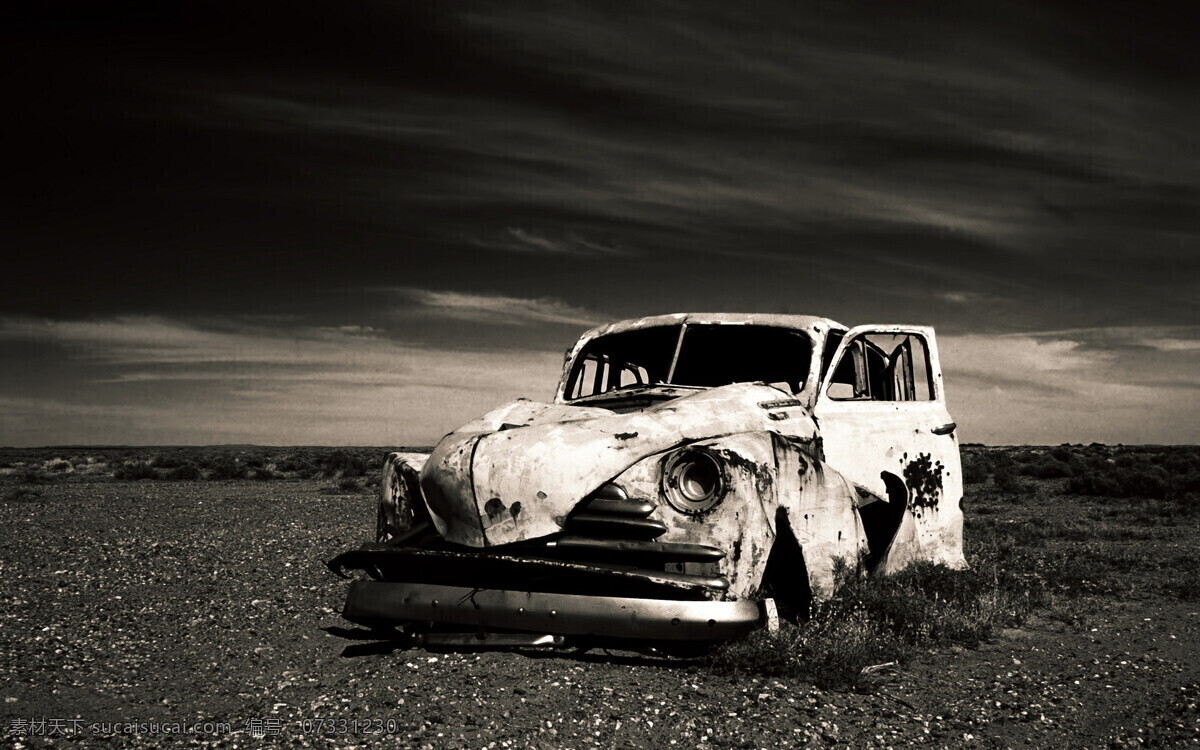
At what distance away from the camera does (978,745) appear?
143 inches

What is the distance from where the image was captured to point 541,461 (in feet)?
14.0

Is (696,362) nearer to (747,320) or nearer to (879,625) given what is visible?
(747,320)

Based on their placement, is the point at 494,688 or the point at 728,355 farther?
the point at 728,355

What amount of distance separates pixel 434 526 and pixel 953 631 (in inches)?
124

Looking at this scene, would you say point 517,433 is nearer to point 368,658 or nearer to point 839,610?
point 368,658

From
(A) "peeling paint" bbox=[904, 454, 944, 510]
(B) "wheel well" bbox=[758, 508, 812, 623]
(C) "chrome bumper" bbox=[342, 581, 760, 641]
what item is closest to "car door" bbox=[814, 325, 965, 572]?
(A) "peeling paint" bbox=[904, 454, 944, 510]

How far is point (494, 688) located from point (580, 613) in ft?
1.80

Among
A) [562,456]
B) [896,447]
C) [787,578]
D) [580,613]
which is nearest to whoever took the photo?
[580,613]

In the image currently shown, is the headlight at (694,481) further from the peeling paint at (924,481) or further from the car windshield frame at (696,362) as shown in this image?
the peeling paint at (924,481)

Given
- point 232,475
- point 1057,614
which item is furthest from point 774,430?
point 232,475

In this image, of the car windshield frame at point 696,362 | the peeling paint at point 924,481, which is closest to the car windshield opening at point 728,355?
the car windshield frame at point 696,362

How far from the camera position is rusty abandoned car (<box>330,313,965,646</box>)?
4047 mm

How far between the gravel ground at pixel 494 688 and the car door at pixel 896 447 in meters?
0.82

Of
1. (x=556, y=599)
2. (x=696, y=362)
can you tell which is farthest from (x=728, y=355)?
(x=556, y=599)
